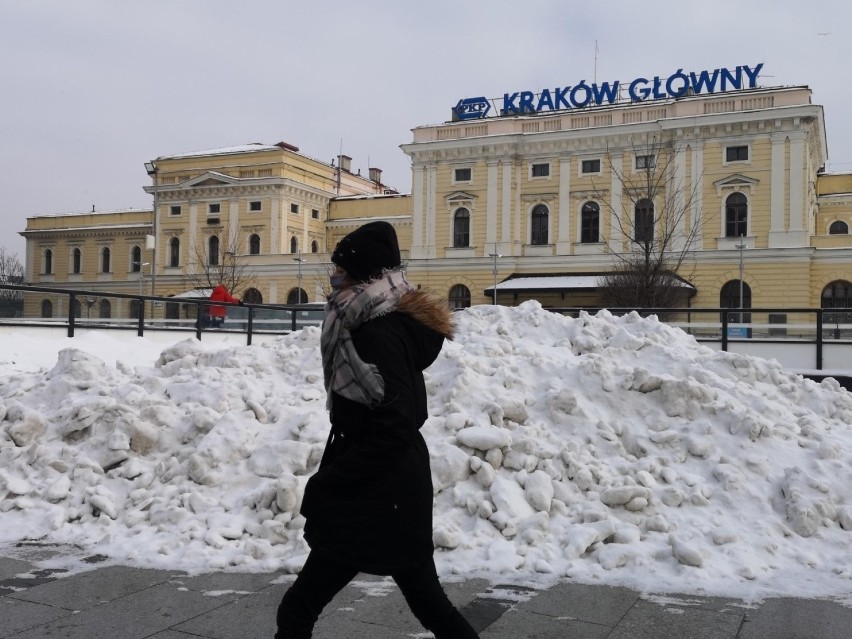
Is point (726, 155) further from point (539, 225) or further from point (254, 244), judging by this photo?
point (254, 244)

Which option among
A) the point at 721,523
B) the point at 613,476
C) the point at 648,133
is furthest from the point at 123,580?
the point at 648,133

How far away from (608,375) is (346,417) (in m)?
4.85

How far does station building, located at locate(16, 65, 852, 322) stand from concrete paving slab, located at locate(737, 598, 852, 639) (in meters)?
32.7

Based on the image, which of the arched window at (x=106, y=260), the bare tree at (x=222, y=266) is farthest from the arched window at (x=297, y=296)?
the arched window at (x=106, y=260)

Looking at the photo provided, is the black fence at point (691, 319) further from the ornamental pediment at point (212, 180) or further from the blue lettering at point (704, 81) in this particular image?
the ornamental pediment at point (212, 180)

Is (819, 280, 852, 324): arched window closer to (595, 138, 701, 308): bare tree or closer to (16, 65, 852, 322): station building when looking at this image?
(16, 65, 852, 322): station building

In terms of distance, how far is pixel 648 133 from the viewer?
41.2m

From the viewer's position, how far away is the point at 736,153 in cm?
3972

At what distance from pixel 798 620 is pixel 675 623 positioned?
665 mm

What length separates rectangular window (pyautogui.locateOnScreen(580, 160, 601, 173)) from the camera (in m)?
42.8

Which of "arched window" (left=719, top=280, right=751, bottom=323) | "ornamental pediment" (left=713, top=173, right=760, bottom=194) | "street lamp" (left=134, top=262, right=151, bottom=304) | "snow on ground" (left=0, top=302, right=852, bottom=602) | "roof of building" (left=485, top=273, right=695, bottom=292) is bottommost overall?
"snow on ground" (left=0, top=302, right=852, bottom=602)

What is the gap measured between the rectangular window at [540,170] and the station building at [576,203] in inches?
6.1

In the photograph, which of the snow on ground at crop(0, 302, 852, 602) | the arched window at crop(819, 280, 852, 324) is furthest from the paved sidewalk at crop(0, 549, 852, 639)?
the arched window at crop(819, 280, 852, 324)

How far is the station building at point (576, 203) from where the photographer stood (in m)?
38.6
